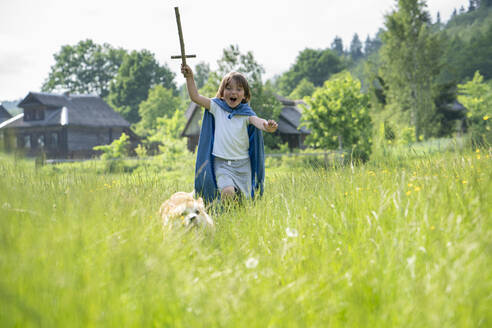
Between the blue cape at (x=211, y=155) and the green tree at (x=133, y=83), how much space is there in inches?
2375

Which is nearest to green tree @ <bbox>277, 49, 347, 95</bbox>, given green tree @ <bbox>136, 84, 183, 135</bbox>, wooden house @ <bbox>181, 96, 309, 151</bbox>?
green tree @ <bbox>136, 84, 183, 135</bbox>

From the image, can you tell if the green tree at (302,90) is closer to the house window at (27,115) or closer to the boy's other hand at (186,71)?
the house window at (27,115)

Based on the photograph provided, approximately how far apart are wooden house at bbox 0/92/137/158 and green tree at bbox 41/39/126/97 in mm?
25526

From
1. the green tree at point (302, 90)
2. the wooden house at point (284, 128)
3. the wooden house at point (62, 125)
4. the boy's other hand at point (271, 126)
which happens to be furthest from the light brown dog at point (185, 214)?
the green tree at point (302, 90)

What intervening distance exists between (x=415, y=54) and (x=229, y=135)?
3226 cm

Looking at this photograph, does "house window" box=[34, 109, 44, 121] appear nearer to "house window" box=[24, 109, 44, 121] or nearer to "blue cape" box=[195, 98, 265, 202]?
"house window" box=[24, 109, 44, 121]

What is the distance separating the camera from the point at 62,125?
39.4m

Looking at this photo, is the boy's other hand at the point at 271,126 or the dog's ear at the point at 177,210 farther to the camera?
the boy's other hand at the point at 271,126

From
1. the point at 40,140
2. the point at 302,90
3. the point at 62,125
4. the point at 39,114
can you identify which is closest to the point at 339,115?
the point at 62,125

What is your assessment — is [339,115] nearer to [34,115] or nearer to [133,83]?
[34,115]

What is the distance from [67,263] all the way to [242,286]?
785 millimetres

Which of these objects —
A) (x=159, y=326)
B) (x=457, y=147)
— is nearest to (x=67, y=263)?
(x=159, y=326)

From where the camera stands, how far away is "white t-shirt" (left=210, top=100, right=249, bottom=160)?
4.85m

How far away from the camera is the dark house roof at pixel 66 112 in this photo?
40.6 m
